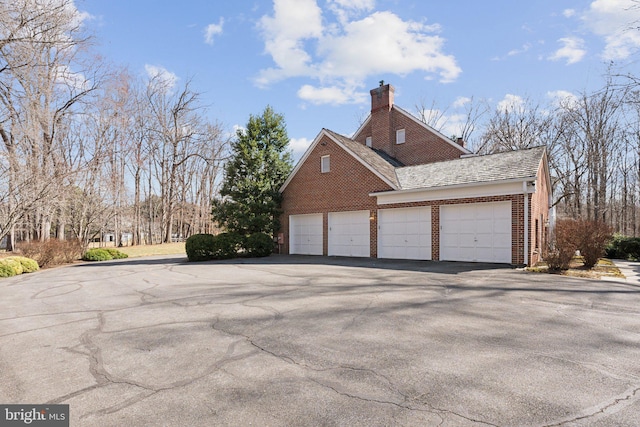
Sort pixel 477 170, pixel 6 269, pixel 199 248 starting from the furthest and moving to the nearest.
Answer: pixel 199 248
pixel 477 170
pixel 6 269

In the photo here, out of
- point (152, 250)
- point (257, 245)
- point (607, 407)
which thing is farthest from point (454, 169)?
point (152, 250)

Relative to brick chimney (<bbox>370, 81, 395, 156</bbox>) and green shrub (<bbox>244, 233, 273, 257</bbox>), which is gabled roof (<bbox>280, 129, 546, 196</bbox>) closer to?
brick chimney (<bbox>370, 81, 395, 156</bbox>)

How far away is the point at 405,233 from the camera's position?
16266 mm

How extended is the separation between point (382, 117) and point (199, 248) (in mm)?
15059

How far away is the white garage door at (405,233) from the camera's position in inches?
614

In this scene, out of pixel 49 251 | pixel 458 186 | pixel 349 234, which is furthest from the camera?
pixel 349 234

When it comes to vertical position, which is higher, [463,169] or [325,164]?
[325,164]

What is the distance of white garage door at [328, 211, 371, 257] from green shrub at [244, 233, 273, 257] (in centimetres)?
360

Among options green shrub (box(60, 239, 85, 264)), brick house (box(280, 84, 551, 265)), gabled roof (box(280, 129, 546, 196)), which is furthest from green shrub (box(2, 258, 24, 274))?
gabled roof (box(280, 129, 546, 196))

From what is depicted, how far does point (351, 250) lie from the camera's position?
1812cm

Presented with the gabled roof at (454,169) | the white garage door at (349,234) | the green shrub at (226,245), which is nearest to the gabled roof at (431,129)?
the gabled roof at (454,169)

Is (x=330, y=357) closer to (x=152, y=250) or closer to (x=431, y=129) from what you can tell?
(x=431, y=129)

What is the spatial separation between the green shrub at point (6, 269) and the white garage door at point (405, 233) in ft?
49.2

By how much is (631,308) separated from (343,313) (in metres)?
5.55
